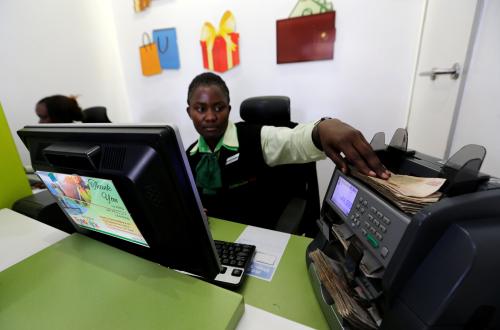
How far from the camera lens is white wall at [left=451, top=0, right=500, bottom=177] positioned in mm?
862

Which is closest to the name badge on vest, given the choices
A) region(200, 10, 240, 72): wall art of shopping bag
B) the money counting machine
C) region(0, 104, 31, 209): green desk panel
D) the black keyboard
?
the black keyboard

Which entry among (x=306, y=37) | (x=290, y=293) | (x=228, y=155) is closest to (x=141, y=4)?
(x=306, y=37)

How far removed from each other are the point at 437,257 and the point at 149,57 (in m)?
2.49

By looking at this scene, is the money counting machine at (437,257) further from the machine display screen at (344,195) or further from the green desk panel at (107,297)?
the green desk panel at (107,297)

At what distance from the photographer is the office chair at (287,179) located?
108 centimetres

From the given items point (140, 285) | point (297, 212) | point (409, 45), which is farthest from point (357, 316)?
point (409, 45)

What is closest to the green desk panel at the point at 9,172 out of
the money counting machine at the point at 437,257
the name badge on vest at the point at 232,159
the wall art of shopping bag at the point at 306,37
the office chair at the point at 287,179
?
the name badge on vest at the point at 232,159

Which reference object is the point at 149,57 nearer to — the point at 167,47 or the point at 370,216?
the point at 167,47

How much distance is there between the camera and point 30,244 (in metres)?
0.67

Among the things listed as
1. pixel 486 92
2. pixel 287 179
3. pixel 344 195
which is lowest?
pixel 287 179

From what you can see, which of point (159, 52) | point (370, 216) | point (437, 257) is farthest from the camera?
point (159, 52)

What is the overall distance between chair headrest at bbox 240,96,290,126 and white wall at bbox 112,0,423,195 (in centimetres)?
58

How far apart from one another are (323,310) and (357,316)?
11 cm

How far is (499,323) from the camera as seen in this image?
12.5 inches
